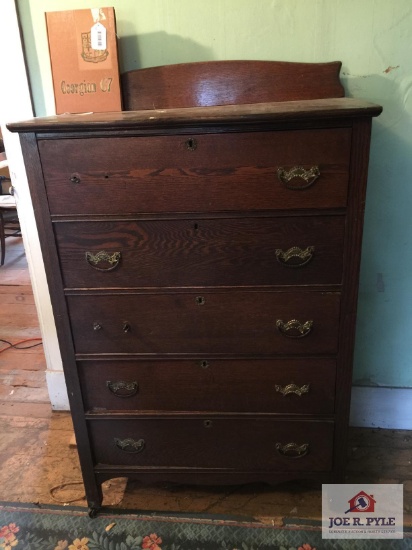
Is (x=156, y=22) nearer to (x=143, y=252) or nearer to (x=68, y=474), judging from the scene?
(x=143, y=252)

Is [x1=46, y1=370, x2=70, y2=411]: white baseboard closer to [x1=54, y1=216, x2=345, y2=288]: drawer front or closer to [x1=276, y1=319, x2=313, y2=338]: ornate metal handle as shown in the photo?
[x1=54, y1=216, x2=345, y2=288]: drawer front

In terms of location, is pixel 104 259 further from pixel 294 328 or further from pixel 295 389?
pixel 295 389

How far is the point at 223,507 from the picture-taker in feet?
4.69

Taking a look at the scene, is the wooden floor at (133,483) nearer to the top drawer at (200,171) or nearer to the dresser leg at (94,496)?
the dresser leg at (94,496)

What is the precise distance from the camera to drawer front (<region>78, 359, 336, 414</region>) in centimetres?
122

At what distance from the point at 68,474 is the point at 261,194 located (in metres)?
1.21

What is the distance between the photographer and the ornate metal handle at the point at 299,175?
102 cm

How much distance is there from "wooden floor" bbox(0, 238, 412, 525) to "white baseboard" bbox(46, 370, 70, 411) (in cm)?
3

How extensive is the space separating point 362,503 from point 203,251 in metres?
0.97

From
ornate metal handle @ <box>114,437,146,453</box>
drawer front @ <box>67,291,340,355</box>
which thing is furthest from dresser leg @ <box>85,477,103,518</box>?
drawer front @ <box>67,291,340,355</box>

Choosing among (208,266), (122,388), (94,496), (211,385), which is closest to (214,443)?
(211,385)

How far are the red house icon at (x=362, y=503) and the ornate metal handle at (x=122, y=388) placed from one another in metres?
0.77

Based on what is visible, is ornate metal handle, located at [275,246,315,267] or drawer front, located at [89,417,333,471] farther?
drawer front, located at [89,417,333,471]

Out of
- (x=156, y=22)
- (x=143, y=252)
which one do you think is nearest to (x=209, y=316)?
(x=143, y=252)
